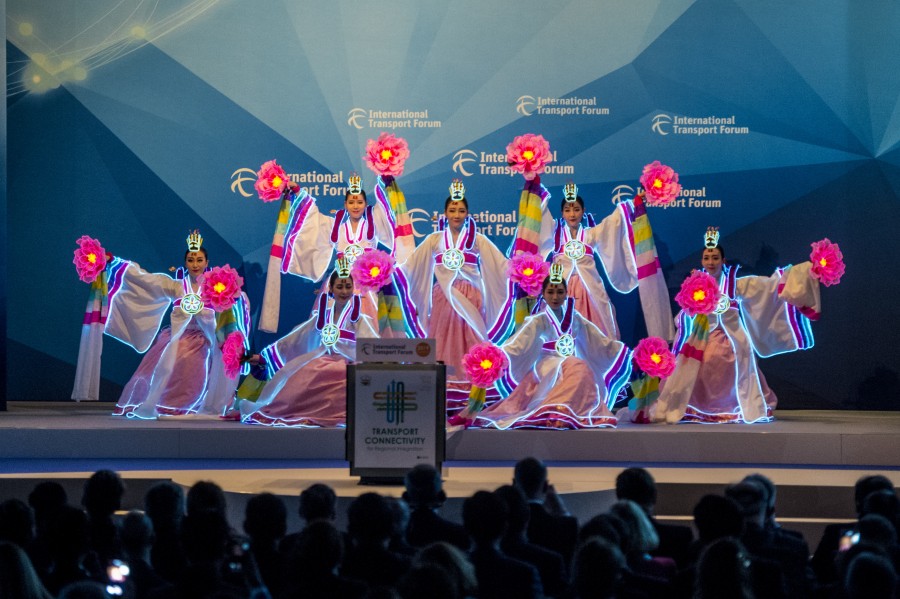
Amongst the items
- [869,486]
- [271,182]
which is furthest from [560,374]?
[869,486]

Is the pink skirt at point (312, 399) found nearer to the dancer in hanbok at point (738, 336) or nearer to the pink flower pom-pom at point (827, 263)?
the dancer in hanbok at point (738, 336)

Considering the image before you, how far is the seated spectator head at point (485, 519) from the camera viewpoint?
11.8ft

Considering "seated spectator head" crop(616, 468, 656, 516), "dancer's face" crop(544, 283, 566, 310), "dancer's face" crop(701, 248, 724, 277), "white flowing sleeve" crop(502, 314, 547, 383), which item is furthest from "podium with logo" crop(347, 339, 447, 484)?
"dancer's face" crop(701, 248, 724, 277)

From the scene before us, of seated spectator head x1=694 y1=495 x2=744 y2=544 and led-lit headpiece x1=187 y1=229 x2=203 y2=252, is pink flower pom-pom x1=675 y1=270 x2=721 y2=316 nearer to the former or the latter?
led-lit headpiece x1=187 y1=229 x2=203 y2=252

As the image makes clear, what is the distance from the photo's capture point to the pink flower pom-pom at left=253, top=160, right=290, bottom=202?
31.8 ft

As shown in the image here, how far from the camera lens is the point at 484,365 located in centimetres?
833

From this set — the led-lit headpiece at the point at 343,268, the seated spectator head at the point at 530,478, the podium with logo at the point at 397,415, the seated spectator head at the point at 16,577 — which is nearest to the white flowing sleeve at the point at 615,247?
the led-lit headpiece at the point at 343,268

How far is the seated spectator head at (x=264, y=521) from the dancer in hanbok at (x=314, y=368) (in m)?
4.71

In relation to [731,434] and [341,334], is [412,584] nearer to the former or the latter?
[731,434]

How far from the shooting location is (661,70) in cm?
1049

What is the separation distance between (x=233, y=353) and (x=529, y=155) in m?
2.65

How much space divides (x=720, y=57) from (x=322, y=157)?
3.47 metres

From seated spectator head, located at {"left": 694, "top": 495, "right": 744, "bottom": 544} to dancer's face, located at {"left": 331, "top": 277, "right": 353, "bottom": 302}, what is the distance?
18.3ft

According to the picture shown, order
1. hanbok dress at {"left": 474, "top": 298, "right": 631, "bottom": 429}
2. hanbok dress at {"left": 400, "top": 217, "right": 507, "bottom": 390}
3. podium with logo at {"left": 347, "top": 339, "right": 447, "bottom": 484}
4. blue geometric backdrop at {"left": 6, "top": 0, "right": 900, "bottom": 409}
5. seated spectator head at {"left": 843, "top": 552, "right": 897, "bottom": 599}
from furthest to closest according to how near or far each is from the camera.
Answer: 1. blue geometric backdrop at {"left": 6, "top": 0, "right": 900, "bottom": 409}
2. hanbok dress at {"left": 400, "top": 217, "right": 507, "bottom": 390}
3. hanbok dress at {"left": 474, "top": 298, "right": 631, "bottom": 429}
4. podium with logo at {"left": 347, "top": 339, "right": 447, "bottom": 484}
5. seated spectator head at {"left": 843, "top": 552, "right": 897, "bottom": 599}
